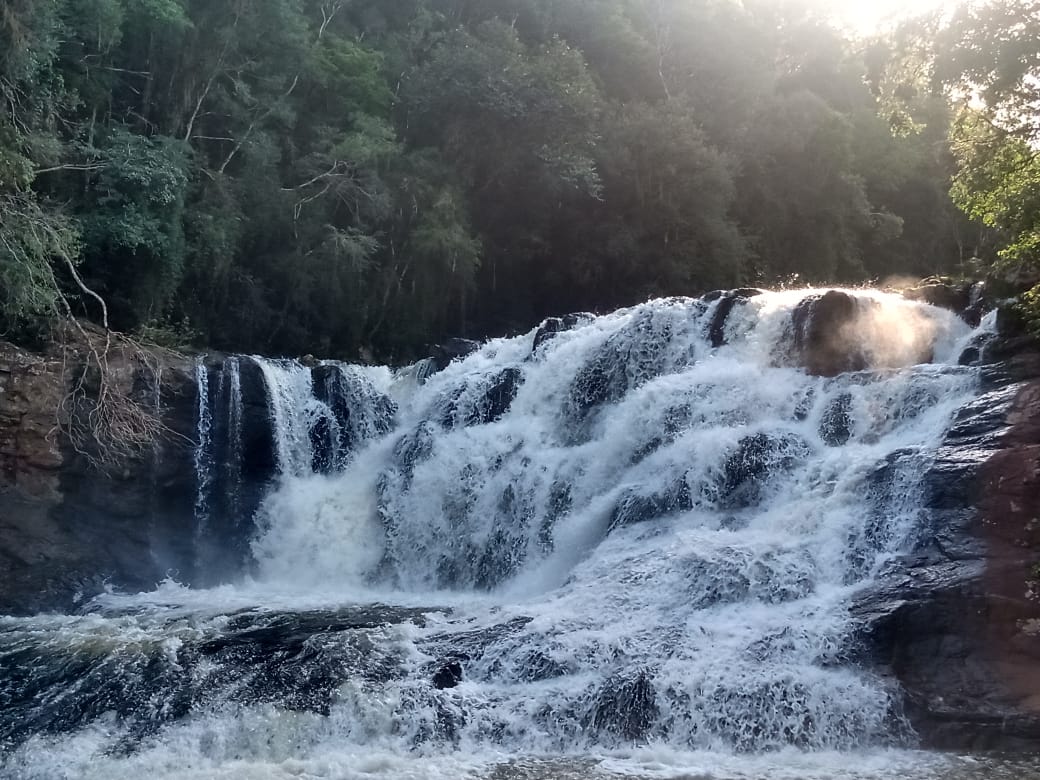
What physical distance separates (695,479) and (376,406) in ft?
Result: 23.0

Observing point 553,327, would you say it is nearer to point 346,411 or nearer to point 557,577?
point 346,411

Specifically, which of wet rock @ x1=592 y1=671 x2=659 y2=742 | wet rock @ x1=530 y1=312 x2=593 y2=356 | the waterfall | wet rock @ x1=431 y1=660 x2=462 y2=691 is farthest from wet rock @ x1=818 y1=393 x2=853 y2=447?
the waterfall

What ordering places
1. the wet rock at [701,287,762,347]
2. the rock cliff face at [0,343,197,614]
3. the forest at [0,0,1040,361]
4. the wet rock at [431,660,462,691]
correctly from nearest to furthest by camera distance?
the wet rock at [431,660,462,691], the rock cliff face at [0,343,197,614], the forest at [0,0,1040,361], the wet rock at [701,287,762,347]

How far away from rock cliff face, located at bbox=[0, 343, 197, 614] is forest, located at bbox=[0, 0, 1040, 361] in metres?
1.24

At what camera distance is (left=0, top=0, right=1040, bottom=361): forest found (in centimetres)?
1336

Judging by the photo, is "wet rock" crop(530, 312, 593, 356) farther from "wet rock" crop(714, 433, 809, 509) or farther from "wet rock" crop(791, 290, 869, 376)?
"wet rock" crop(714, 433, 809, 509)

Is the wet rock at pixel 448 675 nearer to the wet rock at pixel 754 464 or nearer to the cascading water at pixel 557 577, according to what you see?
the cascading water at pixel 557 577

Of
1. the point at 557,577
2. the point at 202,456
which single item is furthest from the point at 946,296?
the point at 202,456

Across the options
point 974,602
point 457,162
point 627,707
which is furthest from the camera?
point 457,162

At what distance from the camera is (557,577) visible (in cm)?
1139

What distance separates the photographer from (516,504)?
12.7m

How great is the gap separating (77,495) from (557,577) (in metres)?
7.06

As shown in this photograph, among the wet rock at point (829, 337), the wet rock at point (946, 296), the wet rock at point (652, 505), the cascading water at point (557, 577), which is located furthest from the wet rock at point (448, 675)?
the wet rock at point (946, 296)

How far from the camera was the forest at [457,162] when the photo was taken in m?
13.4
